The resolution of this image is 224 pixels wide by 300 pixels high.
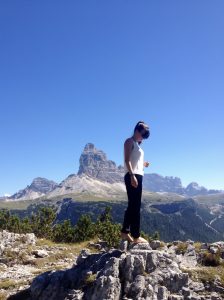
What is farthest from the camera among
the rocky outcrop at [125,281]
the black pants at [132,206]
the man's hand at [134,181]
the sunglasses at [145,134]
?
the sunglasses at [145,134]

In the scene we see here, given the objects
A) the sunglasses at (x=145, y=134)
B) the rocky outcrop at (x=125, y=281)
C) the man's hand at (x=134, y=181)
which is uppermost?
the sunglasses at (x=145, y=134)

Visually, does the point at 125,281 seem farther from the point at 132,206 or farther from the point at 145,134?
the point at 145,134

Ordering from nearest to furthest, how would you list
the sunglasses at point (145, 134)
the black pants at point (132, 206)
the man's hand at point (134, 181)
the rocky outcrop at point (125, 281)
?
the rocky outcrop at point (125, 281) → the man's hand at point (134, 181) → the black pants at point (132, 206) → the sunglasses at point (145, 134)

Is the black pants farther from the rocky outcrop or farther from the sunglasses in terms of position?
the sunglasses

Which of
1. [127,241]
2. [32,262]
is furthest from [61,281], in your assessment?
[32,262]

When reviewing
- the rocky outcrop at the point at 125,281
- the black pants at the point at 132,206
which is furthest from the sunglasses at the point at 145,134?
the rocky outcrop at the point at 125,281

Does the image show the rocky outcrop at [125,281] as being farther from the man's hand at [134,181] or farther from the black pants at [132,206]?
the man's hand at [134,181]

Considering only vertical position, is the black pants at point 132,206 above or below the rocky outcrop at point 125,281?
above

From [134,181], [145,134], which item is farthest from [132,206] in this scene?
[145,134]

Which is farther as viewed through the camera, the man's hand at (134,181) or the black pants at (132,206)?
the black pants at (132,206)

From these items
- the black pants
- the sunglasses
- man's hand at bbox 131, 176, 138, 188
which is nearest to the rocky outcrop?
the black pants

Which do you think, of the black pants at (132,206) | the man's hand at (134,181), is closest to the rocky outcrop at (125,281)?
the black pants at (132,206)

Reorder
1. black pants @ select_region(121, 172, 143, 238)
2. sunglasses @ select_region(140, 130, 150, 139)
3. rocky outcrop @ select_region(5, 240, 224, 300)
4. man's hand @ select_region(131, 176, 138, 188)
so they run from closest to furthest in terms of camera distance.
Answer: rocky outcrop @ select_region(5, 240, 224, 300), man's hand @ select_region(131, 176, 138, 188), black pants @ select_region(121, 172, 143, 238), sunglasses @ select_region(140, 130, 150, 139)

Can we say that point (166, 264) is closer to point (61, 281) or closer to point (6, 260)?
point (61, 281)
